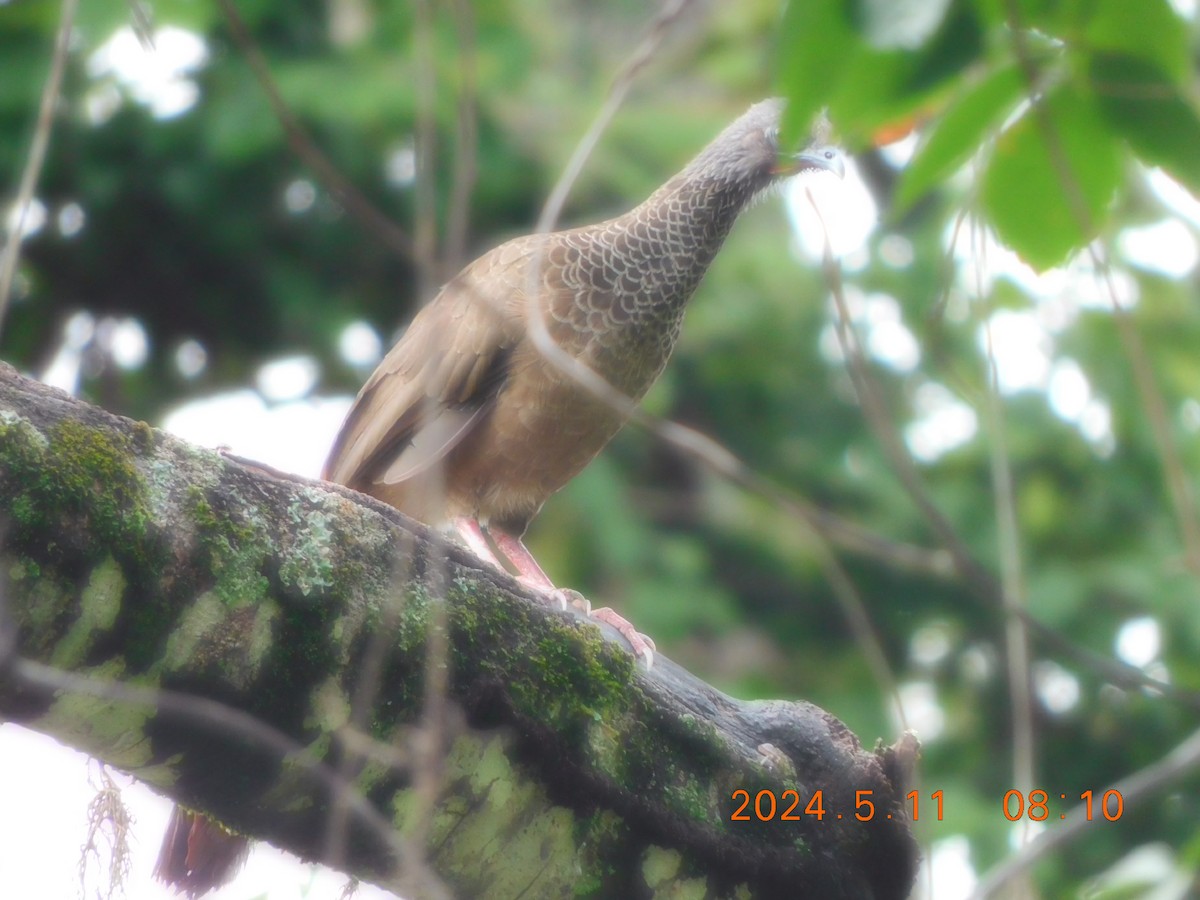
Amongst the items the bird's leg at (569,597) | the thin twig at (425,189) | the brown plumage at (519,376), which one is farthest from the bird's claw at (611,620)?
the thin twig at (425,189)

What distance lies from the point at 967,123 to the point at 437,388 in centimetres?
268

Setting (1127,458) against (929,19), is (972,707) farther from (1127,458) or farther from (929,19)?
(929,19)

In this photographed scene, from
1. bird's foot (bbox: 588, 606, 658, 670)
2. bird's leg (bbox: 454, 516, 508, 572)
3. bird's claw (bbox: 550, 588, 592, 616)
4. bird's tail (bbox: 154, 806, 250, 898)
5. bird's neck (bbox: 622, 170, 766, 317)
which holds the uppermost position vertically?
bird's neck (bbox: 622, 170, 766, 317)

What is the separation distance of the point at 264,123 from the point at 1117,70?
16.7ft

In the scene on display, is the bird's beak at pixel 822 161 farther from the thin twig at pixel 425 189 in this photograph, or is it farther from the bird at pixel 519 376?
the thin twig at pixel 425 189

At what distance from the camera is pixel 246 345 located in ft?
22.4

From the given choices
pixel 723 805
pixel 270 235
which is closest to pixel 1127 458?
pixel 270 235

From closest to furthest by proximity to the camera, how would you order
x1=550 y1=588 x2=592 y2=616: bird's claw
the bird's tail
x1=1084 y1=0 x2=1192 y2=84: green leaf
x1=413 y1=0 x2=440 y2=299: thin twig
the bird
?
1. x1=1084 y1=0 x2=1192 y2=84: green leaf
2. x1=413 y1=0 x2=440 y2=299: thin twig
3. the bird's tail
4. x1=550 y1=588 x2=592 y2=616: bird's claw
5. the bird

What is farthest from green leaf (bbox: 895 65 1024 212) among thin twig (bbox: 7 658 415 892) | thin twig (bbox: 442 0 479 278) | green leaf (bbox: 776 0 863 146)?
thin twig (bbox: 7 658 415 892)

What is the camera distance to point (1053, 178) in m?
1.61

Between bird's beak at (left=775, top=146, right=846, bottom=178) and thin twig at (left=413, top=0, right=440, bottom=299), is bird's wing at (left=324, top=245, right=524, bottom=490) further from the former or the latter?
thin twig at (left=413, top=0, right=440, bottom=299)

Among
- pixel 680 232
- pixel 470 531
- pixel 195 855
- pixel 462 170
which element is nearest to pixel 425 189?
pixel 462 170

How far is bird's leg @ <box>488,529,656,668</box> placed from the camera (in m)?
3.21

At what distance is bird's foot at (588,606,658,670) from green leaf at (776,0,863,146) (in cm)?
166
